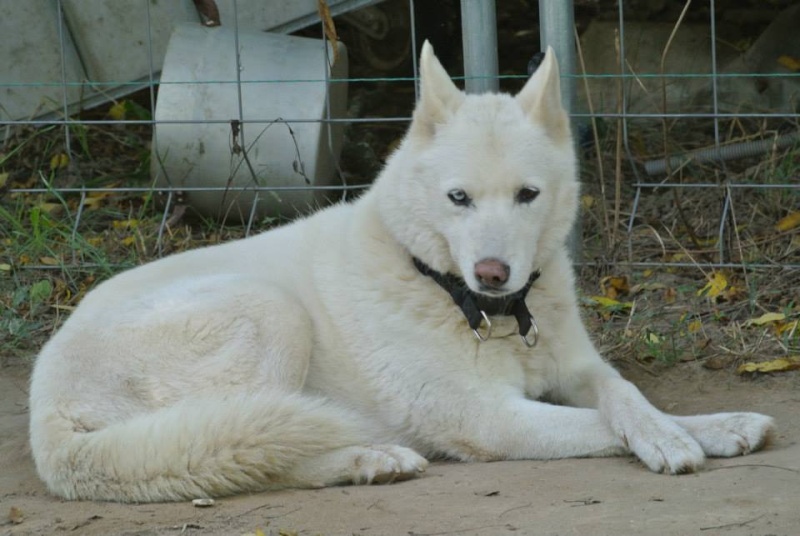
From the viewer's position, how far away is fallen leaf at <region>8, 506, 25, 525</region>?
11.4 ft

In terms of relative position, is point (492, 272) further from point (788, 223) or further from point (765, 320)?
point (788, 223)

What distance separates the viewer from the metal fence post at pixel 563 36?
17.1ft

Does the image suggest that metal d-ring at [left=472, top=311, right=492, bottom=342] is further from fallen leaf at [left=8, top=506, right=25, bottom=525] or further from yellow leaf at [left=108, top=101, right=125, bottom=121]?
yellow leaf at [left=108, top=101, right=125, bottom=121]

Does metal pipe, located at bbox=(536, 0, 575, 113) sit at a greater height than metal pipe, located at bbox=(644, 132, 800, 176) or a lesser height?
greater

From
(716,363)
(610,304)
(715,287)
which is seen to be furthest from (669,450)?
(715,287)

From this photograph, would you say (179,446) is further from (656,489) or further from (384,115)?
(384,115)

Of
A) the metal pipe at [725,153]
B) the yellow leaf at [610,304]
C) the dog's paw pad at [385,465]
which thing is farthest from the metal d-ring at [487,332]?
the metal pipe at [725,153]

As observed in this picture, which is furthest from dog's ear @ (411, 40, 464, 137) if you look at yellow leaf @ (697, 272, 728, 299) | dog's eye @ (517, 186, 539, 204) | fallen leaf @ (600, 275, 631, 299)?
yellow leaf @ (697, 272, 728, 299)

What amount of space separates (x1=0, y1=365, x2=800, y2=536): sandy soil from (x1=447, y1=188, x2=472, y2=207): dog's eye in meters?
0.81

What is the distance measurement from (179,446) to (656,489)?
53.1 inches

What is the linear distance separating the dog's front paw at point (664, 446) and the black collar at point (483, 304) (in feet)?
1.81

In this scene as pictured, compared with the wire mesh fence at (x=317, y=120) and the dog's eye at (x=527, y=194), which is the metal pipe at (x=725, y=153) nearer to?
the wire mesh fence at (x=317, y=120)

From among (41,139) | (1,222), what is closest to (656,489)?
(1,222)

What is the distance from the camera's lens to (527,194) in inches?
148
